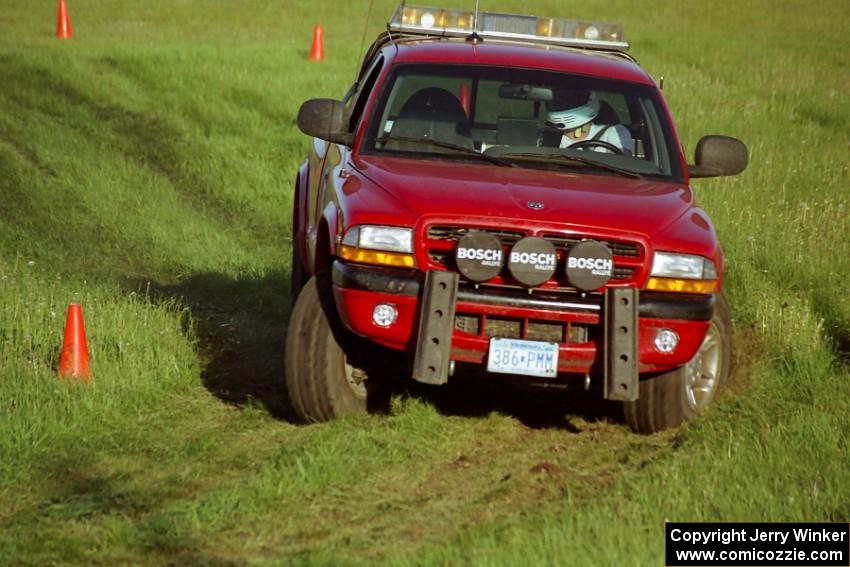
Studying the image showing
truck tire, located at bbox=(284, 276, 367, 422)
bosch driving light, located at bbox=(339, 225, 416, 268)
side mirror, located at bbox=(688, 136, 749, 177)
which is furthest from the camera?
side mirror, located at bbox=(688, 136, 749, 177)

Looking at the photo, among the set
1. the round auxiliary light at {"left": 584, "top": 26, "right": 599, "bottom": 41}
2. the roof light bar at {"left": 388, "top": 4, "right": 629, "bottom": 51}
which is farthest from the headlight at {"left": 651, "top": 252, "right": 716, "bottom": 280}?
the round auxiliary light at {"left": 584, "top": 26, "right": 599, "bottom": 41}

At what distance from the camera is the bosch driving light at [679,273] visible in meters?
6.61

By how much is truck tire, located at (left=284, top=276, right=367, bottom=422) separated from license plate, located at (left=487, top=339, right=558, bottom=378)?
81 cm

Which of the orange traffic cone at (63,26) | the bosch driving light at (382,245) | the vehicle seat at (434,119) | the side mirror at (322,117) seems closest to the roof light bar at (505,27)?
the vehicle seat at (434,119)

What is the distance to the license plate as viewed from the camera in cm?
646

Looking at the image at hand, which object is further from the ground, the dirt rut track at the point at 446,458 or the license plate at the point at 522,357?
the license plate at the point at 522,357

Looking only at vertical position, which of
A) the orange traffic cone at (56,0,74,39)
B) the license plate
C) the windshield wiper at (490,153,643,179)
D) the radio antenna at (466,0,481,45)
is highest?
the radio antenna at (466,0,481,45)

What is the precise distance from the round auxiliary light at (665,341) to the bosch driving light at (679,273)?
0.61ft

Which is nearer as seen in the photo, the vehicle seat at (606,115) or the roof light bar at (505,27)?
the vehicle seat at (606,115)

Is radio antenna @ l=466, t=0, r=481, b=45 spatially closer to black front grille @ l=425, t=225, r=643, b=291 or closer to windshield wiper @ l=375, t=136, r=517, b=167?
windshield wiper @ l=375, t=136, r=517, b=167

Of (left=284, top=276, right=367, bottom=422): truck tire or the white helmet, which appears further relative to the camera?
the white helmet

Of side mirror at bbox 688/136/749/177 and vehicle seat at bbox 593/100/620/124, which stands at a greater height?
vehicle seat at bbox 593/100/620/124

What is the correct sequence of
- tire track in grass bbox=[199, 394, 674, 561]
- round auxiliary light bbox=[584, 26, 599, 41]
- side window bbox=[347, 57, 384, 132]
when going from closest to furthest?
tire track in grass bbox=[199, 394, 674, 561] → side window bbox=[347, 57, 384, 132] → round auxiliary light bbox=[584, 26, 599, 41]

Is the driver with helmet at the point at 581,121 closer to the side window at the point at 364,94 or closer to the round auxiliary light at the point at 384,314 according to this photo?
the side window at the point at 364,94
